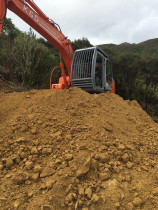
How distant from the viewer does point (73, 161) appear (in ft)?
6.54

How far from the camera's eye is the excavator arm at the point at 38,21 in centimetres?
411

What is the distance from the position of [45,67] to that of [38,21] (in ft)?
21.8

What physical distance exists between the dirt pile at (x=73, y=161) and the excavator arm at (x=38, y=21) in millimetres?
2371

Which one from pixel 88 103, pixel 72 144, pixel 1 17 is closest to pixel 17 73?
pixel 1 17

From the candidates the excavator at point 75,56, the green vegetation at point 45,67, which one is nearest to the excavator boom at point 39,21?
the excavator at point 75,56

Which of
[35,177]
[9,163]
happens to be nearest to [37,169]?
[35,177]

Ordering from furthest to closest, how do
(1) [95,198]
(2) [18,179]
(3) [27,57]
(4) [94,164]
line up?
(3) [27,57], (4) [94,164], (2) [18,179], (1) [95,198]

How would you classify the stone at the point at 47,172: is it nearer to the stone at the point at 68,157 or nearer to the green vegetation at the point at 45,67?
the stone at the point at 68,157

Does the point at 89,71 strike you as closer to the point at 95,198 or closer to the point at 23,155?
the point at 23,155

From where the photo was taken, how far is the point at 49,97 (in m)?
3.57

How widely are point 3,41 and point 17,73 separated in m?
1.99

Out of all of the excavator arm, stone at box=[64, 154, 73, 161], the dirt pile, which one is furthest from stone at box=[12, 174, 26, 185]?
the excavator arm

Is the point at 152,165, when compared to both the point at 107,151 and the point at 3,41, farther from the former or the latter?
the point at 3,41

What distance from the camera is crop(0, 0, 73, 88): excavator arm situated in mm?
4113
